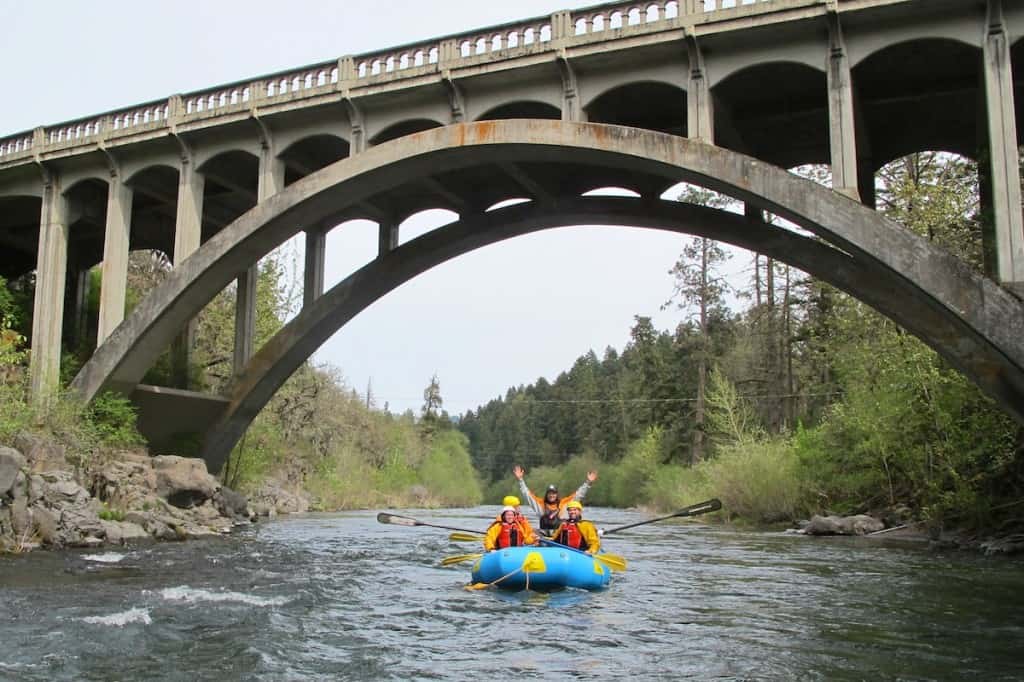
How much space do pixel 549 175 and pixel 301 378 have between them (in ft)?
78.5

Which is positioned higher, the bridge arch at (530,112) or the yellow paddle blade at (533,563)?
the bridge arch at (530,112)

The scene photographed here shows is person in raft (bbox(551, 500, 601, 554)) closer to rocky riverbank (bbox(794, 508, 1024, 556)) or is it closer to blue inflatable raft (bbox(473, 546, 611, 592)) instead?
blue inflatable raft (bbox(473, 546, 611, 592))

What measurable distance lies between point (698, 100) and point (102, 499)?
42.5 ft

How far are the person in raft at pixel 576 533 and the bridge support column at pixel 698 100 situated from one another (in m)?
5.76

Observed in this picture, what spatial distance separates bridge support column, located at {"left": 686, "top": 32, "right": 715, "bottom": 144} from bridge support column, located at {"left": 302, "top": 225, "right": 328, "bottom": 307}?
10.1m

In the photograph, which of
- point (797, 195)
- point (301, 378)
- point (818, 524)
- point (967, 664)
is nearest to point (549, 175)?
point (797, 195)

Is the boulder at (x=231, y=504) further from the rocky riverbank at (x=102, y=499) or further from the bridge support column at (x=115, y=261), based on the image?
the bridge support column at (x=115, y=261)

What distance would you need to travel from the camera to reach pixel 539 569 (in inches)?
433

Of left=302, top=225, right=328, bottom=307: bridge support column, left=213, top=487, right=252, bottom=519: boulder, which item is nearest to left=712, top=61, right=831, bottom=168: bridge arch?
left=302, top=225, right=328, bottom=307: bridge support column

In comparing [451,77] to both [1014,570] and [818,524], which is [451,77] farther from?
[818,524]

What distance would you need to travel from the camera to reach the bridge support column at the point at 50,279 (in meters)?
20.8

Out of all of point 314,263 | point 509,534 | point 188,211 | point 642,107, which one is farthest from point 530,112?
point 509,534

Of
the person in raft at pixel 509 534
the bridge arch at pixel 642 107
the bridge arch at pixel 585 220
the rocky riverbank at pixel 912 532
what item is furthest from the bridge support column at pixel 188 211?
the rocky riverbank at pixel 912 532

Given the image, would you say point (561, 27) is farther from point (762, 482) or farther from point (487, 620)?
point (762, 482)
